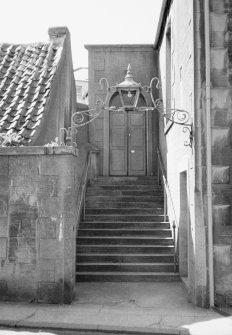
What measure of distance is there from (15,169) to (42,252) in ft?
4.97

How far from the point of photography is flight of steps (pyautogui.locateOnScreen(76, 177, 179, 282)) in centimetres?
897

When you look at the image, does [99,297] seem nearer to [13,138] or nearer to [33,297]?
[33,297]

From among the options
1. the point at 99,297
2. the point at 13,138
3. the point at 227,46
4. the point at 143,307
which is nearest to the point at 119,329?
the point at 143,307

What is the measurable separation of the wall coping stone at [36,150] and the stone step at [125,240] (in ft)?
10.2

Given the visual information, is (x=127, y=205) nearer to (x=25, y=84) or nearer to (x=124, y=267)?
(x=124, y=267)

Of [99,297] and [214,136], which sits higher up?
[214,136]

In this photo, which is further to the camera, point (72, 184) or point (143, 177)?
point (143, 177)

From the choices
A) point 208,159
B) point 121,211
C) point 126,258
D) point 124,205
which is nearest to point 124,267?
point 126,258

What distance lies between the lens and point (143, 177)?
510 inches

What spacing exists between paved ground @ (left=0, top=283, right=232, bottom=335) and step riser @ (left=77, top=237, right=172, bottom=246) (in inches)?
72.4

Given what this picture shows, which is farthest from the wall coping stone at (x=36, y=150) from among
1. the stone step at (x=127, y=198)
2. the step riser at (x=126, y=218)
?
the stone step at (x=127, y=198)

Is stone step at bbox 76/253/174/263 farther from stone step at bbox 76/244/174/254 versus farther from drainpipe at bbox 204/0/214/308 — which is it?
drainpipe at bbox 204/0/214/308

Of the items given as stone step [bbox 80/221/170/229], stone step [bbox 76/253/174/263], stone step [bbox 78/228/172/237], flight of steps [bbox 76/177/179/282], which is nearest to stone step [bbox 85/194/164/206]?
flight of steps [bbox 76/177/179/282]

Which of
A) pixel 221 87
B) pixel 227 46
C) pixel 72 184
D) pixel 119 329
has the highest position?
pixel 227 46
